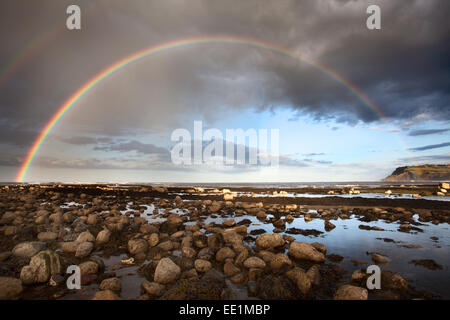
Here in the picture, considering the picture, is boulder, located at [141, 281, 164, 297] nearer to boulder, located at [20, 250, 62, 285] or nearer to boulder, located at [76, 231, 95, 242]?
boulder, located at [20, 250, 62, 285]

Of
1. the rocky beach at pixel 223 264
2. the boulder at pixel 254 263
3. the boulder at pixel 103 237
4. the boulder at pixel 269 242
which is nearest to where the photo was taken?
the rocky beach at pixel 223 264

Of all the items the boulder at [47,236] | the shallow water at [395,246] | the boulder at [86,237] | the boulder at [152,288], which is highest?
the boulder at [86,237]

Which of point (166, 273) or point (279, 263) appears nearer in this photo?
point (166, 273)

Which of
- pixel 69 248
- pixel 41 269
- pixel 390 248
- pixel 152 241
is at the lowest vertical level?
pixel 390 248

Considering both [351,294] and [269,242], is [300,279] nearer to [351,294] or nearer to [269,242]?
[351,294]

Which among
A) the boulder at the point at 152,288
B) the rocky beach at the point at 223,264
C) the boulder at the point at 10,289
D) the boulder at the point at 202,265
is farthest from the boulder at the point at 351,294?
the boulder at the point at 10,289

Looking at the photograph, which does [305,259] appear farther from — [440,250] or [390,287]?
[440,250]

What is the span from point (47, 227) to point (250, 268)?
48.2ft

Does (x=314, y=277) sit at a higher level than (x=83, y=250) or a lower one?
higher

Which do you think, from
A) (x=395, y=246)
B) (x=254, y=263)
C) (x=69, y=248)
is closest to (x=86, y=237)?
(x=69, y=248)

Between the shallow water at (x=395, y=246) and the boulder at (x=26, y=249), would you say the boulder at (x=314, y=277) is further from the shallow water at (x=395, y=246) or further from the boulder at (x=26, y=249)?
the boulder at (x=26, y=249)

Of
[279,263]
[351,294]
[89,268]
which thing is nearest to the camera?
[351,294]

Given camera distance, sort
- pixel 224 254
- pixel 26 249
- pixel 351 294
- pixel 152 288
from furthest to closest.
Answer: pixel 26 249, pixel 224 254, pixel 152 288, pixel 351 294
